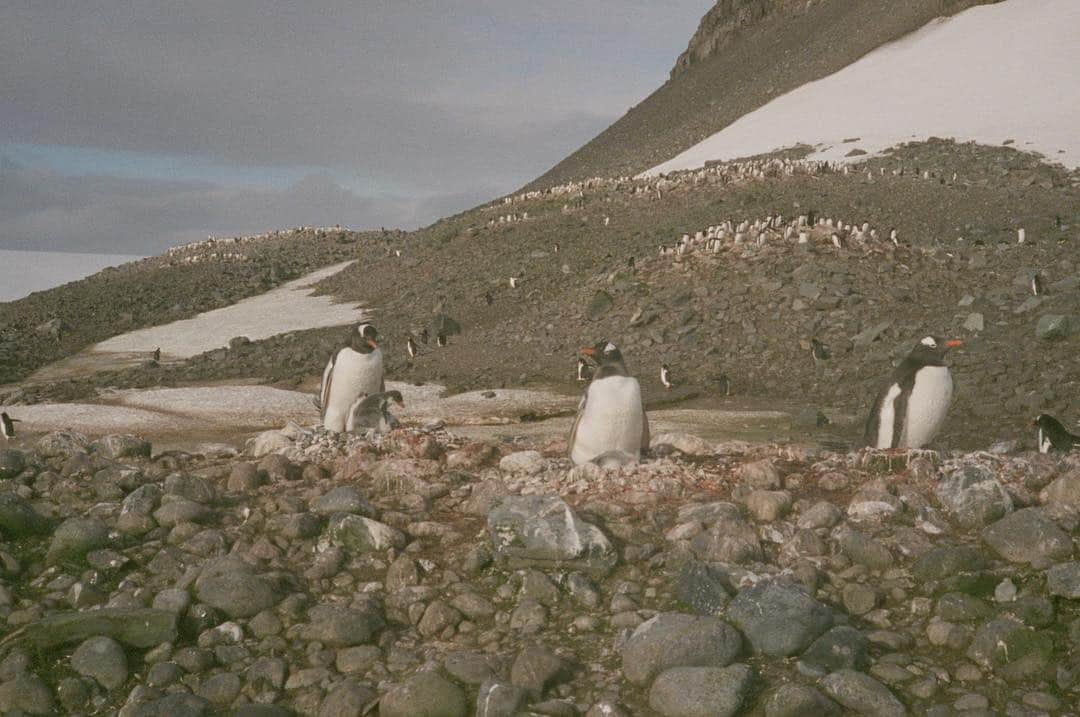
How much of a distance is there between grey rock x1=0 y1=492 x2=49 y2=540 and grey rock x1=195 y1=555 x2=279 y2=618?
1787mm

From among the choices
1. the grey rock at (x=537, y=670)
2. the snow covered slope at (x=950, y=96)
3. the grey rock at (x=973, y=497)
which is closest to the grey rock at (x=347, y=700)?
the grey rock at (x=537, y=670)

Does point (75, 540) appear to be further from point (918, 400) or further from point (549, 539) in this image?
point (918, 400)

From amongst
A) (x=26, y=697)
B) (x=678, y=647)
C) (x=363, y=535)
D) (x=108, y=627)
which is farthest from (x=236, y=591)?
(x=678, y=647)

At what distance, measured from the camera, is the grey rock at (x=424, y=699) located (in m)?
4.92

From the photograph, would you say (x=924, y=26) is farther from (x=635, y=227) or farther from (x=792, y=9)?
(x=635, y=227)

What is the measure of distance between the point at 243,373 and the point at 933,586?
54.0ft

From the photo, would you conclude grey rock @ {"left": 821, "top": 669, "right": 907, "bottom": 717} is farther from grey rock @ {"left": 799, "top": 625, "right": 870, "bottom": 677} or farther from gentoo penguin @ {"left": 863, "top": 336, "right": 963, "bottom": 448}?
gentoo penguin @ {"left": 863, "top": 336, "right": 963, "bottom": 448}

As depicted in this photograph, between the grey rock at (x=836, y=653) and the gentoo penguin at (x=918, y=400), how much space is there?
14.7 feet

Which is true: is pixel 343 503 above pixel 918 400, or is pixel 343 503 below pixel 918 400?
above

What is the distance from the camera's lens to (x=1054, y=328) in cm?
1425

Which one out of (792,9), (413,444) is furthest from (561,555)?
(792,9)

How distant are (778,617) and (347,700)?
2.39 metres

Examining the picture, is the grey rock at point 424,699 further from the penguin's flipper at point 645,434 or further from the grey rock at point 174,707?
the penguin's flipper at point 645,434

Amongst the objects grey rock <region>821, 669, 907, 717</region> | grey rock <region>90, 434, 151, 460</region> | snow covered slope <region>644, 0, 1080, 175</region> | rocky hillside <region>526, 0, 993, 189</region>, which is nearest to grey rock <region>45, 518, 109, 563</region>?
grey rock <region>90, 434, 151, 460</region>
